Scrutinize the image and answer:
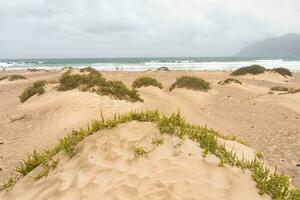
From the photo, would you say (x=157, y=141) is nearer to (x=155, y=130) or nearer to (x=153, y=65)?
(x=155, y=130)

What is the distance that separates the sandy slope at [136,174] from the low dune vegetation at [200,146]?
10 cm

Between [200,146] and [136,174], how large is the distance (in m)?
1.13

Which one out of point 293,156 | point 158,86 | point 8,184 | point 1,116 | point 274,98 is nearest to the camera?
point 8,184

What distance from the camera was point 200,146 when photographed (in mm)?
6102

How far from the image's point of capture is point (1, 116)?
1556 cm

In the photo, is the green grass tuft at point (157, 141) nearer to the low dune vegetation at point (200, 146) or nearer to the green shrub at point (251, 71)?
the low dune vegetation at point (200, 146)

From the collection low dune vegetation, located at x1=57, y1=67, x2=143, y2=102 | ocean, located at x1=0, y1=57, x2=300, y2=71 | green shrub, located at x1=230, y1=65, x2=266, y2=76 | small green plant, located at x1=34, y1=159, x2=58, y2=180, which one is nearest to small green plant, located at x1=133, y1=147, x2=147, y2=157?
small green plant, located at x1=34, y1=159, x2=58, y2=180

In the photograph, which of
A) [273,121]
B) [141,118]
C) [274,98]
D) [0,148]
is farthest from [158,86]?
[141,118]

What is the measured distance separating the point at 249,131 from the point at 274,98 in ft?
23.0

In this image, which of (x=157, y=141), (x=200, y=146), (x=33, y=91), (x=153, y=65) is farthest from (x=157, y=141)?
(x=153, y=65)

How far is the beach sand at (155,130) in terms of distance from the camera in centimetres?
546

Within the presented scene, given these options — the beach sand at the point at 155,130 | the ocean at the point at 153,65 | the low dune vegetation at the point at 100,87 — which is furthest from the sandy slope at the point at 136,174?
the ocean at the point at 153,65

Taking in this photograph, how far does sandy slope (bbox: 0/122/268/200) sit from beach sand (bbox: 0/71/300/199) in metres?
0.01

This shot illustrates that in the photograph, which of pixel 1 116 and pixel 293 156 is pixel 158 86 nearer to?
pixel 1 116
